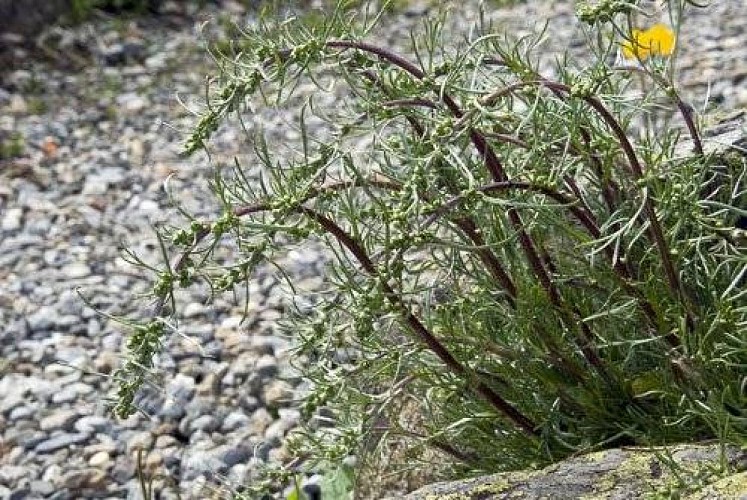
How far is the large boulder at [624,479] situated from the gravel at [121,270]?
49 cm

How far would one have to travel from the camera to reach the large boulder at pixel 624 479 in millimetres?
1886

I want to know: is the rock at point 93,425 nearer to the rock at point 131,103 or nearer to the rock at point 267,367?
the rock at point 267,367

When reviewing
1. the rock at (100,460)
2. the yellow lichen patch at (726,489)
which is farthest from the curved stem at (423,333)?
the rock at (100,460)

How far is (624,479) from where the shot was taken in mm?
1980

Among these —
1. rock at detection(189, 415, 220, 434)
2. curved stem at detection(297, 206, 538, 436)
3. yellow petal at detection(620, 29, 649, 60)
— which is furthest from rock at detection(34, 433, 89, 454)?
yellow petal at detection(620, 29, 649, 60)

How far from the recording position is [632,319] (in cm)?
221

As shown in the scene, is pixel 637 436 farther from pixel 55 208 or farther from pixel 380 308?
pixel 55 208

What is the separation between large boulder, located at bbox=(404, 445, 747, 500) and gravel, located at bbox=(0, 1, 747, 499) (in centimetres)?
49

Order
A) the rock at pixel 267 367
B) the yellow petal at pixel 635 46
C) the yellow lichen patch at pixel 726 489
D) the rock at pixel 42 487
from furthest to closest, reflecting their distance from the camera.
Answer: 1. the rock at pixel 267 367
2. the rock at pixel 42 487
3. the yellow petal at pixel 635 46
4. the yellow lichen patch at pixel 726 489

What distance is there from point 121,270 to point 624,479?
9.73 feet

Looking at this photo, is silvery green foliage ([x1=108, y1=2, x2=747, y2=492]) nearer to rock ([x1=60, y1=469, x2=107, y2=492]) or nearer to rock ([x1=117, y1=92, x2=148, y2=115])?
rock ([x1=60, y1=469, x2=107, y2=492])

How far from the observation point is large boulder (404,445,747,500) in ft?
6.19

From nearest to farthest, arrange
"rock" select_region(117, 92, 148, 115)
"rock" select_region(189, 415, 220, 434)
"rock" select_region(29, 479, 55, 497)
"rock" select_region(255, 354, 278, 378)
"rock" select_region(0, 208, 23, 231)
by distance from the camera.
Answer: "rock" select_region(29, 479, 55, 497), "rock" select_region(189, 415, 220, 434), "rock" select_region(255, 354, 278, 378), "rock" select_region(0, 208, 23, 231), "rock" select_region(117, 92, 148, 115)

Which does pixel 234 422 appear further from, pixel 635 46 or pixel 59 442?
pixel 635 46
